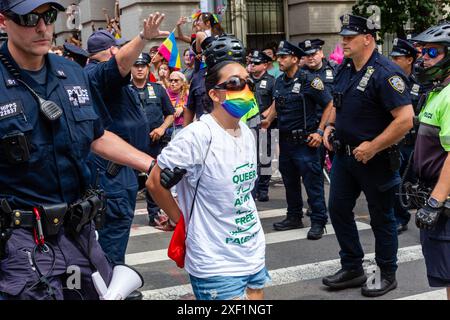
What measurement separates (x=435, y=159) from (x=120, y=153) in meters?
1.89

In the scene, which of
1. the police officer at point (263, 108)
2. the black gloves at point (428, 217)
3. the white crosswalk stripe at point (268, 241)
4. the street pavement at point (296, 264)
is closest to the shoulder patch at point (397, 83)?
the black gloves at point (428, 217)

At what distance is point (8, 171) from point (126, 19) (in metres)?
12.4

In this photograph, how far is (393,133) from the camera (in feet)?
16.3

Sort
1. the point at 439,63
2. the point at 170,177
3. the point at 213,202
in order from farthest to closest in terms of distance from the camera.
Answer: the point at 439,63
the point at 213,202
the point at 170,177

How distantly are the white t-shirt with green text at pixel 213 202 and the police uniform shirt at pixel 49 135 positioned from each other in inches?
18.3

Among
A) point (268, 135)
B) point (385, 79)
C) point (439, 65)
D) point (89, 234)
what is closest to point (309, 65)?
point (268, 135)

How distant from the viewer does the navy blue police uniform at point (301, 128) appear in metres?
7.37

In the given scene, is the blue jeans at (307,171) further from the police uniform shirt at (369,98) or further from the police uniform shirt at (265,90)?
the police uniform shirt at (265,90)

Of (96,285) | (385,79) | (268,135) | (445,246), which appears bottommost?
(268,135)

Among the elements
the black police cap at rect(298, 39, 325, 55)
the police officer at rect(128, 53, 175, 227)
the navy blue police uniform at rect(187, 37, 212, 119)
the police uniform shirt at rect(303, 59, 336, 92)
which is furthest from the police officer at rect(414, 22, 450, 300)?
the police officer at rect(128, 53, 175, 227)

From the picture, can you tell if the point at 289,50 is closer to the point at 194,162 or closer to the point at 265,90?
the point at 265,90

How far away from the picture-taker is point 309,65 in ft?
27.2

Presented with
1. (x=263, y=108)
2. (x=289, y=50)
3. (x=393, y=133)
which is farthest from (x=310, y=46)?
(x=393, y=133)

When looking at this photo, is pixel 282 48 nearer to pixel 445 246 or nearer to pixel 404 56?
pixel 404 56
